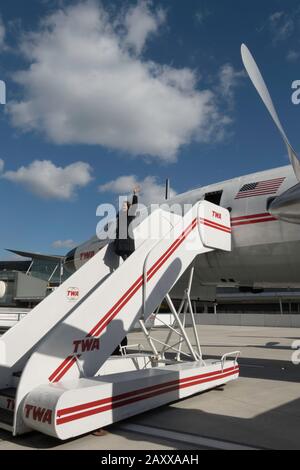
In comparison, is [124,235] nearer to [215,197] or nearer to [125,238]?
[125,238]

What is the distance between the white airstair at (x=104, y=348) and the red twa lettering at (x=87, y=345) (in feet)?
0.05

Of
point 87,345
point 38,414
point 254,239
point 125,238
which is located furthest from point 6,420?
point 254,239

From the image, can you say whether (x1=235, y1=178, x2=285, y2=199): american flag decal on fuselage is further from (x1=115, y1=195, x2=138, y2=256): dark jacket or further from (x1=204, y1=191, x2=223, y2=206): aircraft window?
(x1=115, y1=195, x2=138, y2=256): dark jacket

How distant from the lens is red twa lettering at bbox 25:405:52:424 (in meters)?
4.93

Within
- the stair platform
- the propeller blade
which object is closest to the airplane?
the propeller blade

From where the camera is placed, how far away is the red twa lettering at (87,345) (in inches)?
239

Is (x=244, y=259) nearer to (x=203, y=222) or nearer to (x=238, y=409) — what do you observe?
(x=203, y=222)

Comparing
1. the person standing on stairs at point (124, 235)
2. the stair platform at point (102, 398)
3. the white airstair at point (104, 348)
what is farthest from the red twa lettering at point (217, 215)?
the stair platform at point (102, 398)

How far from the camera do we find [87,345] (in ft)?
20.3

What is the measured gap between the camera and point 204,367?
790 centimetres

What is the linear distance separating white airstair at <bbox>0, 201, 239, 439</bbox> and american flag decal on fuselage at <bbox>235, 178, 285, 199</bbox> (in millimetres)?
597

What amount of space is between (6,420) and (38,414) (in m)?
0.82
